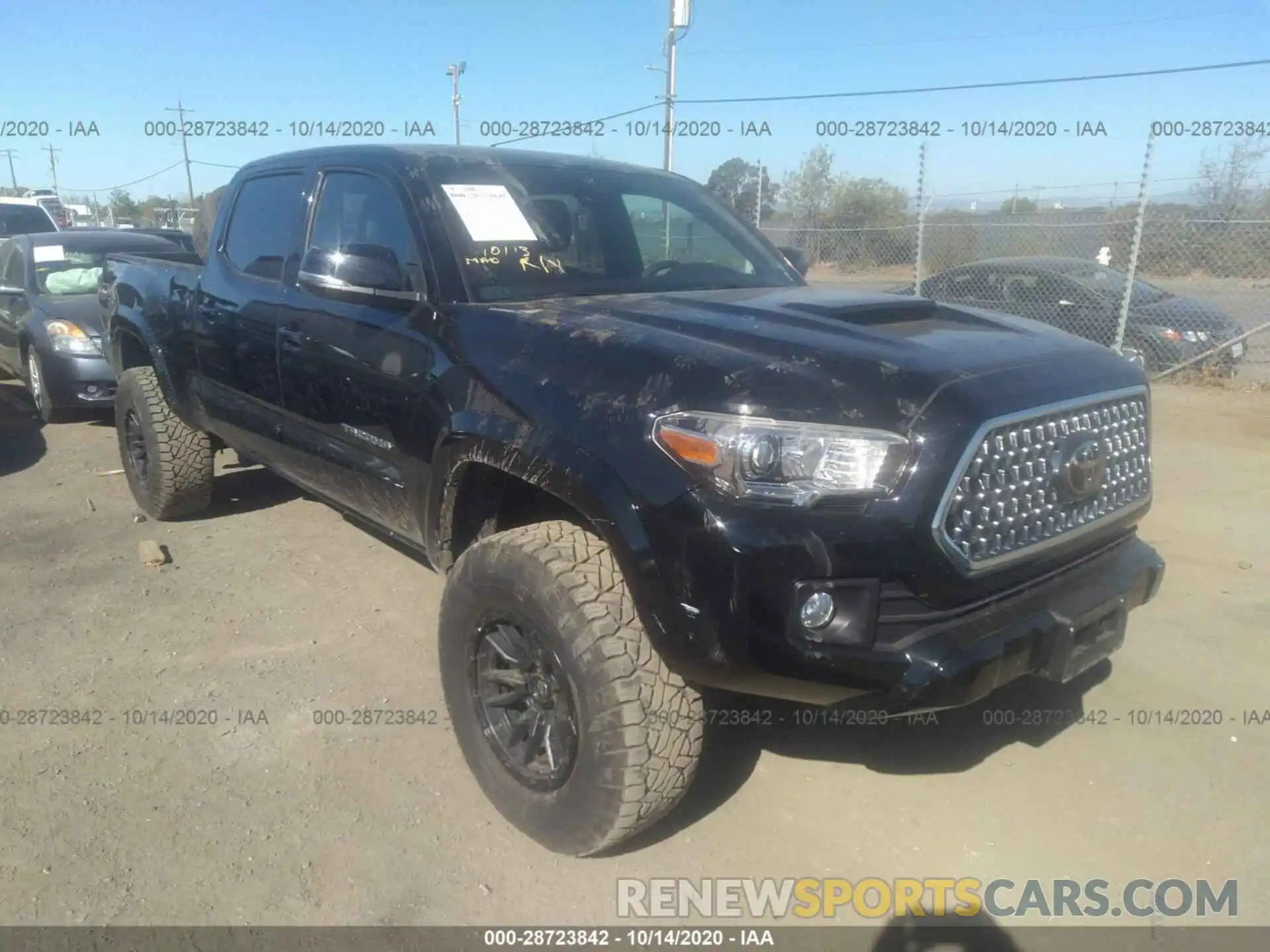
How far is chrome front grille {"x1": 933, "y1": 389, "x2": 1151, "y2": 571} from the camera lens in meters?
2.19

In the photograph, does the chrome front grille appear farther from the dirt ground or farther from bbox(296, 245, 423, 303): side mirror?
bbox(296, 245, 423, 303): side mirror

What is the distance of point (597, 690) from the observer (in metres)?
2.31

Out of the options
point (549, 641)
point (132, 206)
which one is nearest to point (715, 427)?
point (549, 641)

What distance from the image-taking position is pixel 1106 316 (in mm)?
10023

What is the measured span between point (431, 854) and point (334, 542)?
108 inches

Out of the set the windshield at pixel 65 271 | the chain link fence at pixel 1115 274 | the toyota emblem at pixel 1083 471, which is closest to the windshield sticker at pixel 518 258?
the toyota emblem at pixel 1083 471

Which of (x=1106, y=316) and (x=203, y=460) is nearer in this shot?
(x=203, y=460)

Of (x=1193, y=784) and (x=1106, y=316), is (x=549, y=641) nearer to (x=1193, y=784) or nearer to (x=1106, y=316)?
(x=1193, y=784)

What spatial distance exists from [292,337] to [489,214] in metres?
1.01

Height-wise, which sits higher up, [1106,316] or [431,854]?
[1106,316]

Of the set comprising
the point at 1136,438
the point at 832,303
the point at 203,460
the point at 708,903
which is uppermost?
the point at 832,303

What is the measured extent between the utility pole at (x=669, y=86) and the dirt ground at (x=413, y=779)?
10146 mm

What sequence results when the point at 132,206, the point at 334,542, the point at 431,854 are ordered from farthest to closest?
the point at 132,206, the point at 334,542, the point at 431,854

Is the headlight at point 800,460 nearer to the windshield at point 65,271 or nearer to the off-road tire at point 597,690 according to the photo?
the off-road tire at point 597,690
